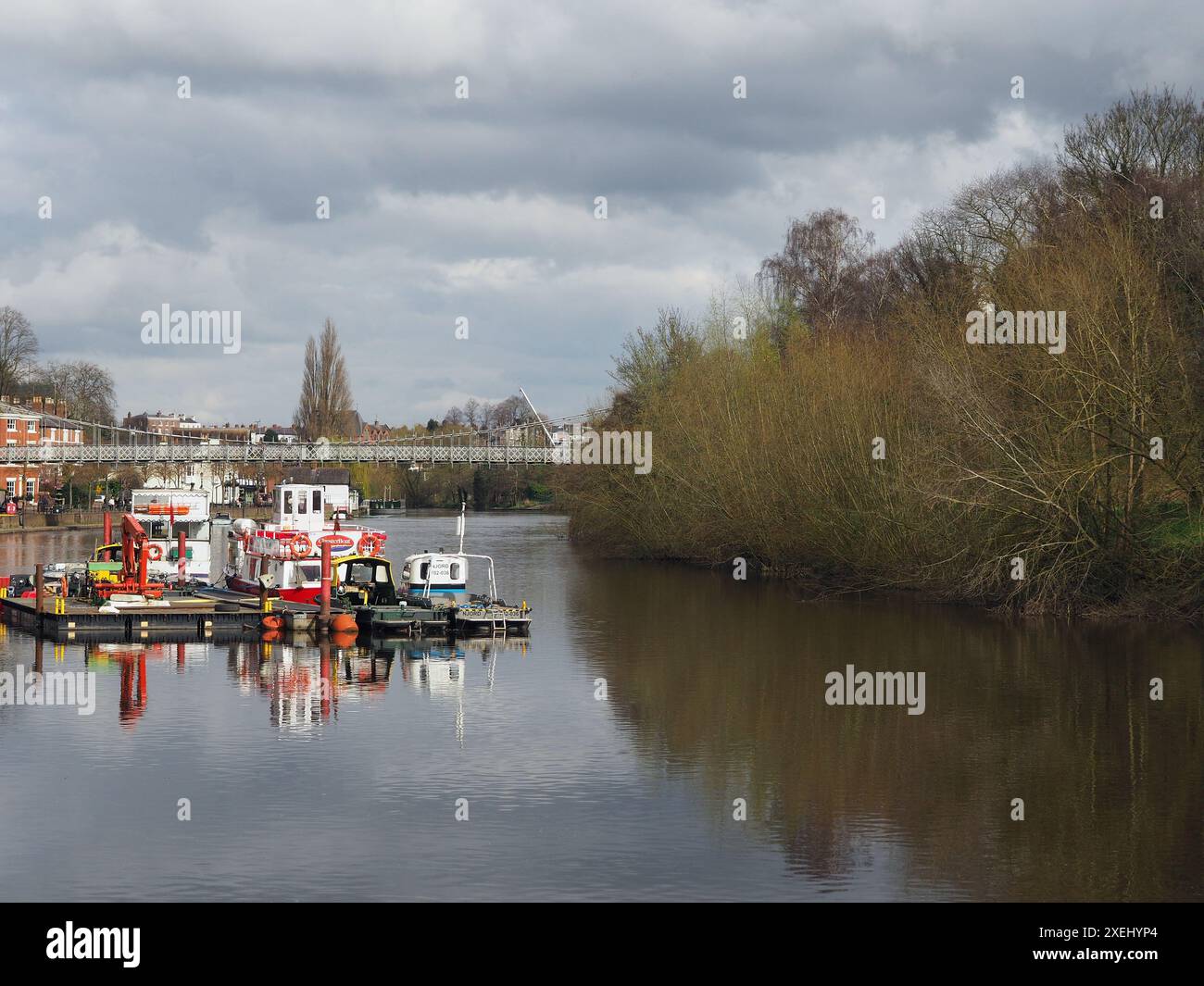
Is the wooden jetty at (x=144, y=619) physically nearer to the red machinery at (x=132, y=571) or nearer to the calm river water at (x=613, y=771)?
the red machinery at (x=132, y=571)

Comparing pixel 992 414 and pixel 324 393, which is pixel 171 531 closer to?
pixel 992 414

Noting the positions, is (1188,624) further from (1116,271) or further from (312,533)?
(312,533)

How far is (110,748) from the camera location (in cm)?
2384

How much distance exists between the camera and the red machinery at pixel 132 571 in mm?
40000

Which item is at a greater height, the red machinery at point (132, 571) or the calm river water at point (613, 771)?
the red machinery at point (132, 571)

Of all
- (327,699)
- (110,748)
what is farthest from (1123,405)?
(110,748)

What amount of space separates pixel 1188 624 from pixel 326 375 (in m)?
125

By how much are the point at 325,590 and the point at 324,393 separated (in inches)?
4645

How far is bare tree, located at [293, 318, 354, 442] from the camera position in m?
154
